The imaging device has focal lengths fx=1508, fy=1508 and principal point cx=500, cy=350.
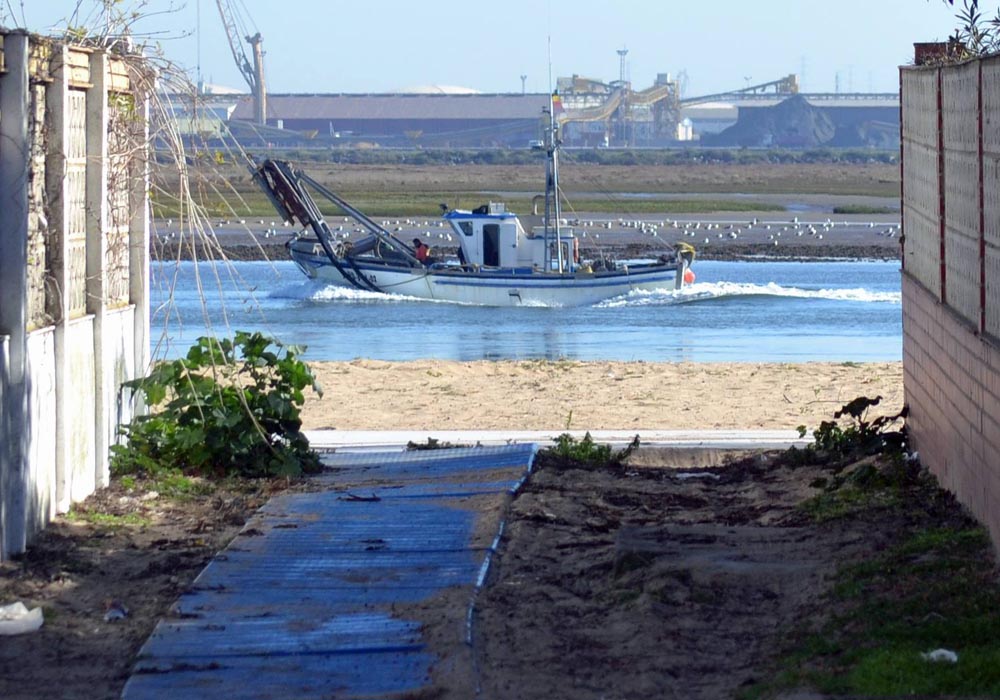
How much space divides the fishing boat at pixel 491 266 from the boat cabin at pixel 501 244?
2 cm

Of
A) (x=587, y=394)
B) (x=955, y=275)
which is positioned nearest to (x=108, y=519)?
(x=955, y=275)

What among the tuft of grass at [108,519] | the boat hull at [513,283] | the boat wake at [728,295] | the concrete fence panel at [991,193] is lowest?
the tuft of grass at [108,519]

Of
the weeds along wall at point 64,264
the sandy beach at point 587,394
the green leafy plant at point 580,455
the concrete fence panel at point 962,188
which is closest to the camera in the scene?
the concrete fence panel at point 962,188

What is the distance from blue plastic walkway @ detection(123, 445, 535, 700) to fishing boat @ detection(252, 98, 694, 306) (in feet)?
71.1

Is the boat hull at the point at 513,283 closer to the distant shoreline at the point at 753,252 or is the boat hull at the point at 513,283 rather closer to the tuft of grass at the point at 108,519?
the distant shoreline at the point at 753,252

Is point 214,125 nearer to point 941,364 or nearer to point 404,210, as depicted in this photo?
point 941,364

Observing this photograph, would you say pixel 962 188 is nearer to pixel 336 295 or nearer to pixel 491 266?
pixel 491 266

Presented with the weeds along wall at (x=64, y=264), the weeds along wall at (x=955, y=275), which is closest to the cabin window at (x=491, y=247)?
the weeds along wall at (x=955, y=275)

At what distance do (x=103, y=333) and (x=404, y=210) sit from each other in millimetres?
51341

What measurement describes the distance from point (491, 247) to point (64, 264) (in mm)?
24310

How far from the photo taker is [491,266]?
31781mm

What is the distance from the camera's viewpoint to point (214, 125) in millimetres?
8438

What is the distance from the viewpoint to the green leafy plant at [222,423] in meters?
9.21

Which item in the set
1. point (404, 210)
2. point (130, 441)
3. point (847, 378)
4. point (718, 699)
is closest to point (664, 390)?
point (847, 378)
